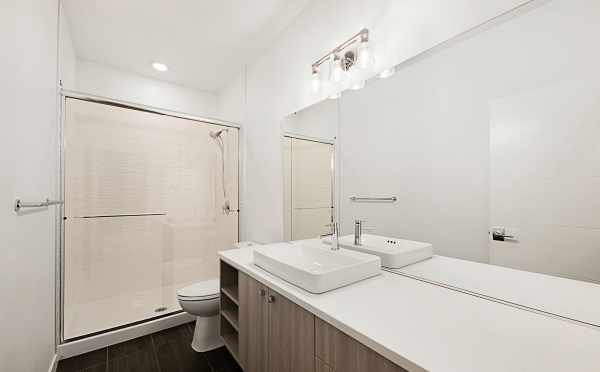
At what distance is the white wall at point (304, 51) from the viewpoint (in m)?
1.13

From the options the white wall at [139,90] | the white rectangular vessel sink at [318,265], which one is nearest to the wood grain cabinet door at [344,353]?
the white rectangular vessel sink at [318,265]

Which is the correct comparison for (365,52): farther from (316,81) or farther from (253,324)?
(253,324)

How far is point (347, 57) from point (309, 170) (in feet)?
2.52

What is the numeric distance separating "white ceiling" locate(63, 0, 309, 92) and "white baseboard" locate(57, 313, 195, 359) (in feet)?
8.02

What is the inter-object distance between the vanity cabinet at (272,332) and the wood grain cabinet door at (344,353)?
51mm

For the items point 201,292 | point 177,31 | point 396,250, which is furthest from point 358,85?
point 201,292

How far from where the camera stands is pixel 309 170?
6.00 ft

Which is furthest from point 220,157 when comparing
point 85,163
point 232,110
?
Answer: point 85,163

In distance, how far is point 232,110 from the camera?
3014 millimetres

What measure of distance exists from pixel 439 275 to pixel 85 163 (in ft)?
8.82

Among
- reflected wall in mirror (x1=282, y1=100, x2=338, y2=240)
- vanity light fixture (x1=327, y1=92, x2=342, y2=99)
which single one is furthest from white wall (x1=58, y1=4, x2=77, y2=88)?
vanity light fixture (x1=327, y1=92, x2=342, y2=99)

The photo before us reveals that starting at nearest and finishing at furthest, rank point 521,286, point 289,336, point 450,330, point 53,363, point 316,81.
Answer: point 450,330, point 521,286, point 289,336, point 53,363, point 316,81

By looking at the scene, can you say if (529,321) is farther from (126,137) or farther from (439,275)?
(126,137)

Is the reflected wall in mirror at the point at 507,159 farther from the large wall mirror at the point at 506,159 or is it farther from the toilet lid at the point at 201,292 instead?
the toilet lid at the point at 201,292
